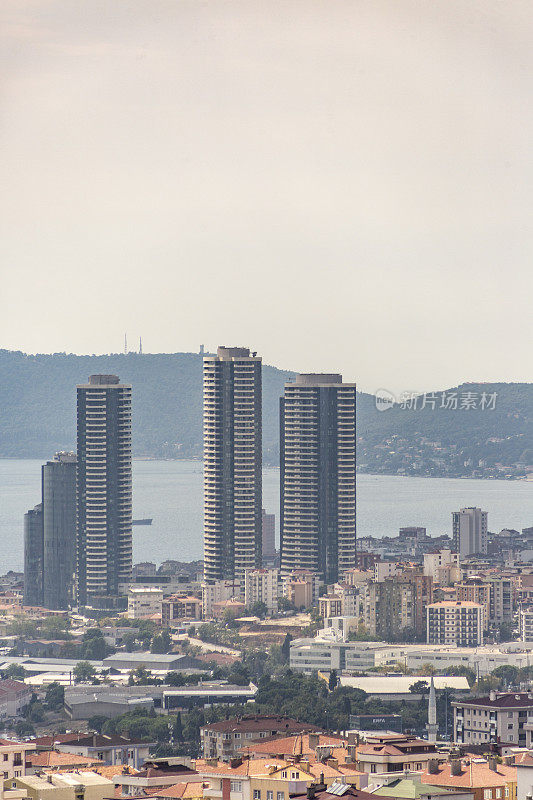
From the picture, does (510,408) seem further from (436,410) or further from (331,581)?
(331,581)

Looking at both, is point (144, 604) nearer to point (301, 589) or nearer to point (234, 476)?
point (301, 589)

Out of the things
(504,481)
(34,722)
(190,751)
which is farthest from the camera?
(504,481)

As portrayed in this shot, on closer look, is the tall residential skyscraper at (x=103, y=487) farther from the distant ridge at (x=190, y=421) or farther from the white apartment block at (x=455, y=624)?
the distant ridge at (x=190, y=421)

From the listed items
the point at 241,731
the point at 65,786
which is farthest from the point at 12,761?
the point at 241,731

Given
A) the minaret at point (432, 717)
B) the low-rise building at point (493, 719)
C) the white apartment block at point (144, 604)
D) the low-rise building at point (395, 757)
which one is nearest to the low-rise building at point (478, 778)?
the low-rise building at point (395, 757)

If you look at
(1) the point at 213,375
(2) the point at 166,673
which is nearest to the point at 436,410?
(1) the point at 213,375

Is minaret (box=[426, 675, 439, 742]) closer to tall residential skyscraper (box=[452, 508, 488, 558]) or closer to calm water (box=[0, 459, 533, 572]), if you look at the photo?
tall residential skyscraper (box=[452, 508, 488, 558])

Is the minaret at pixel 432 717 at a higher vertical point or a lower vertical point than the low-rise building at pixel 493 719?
lower
